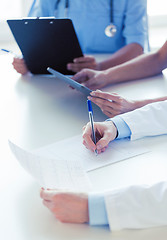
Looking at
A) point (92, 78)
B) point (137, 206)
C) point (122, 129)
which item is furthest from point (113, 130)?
point (92, 78)

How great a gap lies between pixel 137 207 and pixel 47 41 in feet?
3.15

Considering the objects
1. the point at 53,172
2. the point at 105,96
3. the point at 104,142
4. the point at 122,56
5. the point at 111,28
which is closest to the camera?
the point at 53,172

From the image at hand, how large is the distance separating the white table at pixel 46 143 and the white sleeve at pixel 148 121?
25mm

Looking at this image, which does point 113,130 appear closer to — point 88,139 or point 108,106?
point 88,139

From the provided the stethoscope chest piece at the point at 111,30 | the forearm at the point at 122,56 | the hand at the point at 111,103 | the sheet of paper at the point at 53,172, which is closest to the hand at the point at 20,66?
the forearm at the point at 122,56

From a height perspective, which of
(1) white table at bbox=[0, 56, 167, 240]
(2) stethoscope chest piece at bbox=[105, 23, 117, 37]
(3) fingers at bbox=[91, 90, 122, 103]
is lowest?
(1) white table at bbox=[0, 56, 167, 240]

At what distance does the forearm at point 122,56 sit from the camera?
167cm

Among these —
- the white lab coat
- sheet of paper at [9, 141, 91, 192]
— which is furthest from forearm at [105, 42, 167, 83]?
the white lab coat

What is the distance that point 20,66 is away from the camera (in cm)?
165

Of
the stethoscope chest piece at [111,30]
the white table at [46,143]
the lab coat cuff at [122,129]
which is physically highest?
the stethoscope chest piece at [111,30]

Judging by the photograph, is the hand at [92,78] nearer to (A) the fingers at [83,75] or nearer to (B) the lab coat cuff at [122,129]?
(A) the fingers at [83,75]

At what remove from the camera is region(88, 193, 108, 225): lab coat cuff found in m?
0.67

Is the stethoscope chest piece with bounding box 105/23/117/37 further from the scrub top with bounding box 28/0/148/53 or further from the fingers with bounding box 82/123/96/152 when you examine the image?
the fingers with bounding box 82/123/96/152

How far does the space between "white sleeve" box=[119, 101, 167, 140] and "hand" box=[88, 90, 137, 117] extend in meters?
0.11
